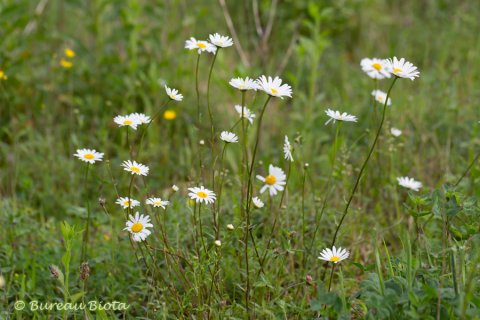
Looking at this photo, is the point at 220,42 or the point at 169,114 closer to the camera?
the point at 220,42

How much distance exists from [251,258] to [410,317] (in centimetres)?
69

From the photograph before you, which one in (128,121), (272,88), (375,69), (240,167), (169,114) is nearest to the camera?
(272,88)

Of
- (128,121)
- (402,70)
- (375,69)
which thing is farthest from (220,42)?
(375,69)

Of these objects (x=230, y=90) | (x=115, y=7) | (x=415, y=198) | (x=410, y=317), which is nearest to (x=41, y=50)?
(x=115, y=7)

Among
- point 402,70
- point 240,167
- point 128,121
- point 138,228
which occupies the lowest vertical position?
point 138,228

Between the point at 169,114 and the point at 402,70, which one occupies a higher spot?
the point at 169,114

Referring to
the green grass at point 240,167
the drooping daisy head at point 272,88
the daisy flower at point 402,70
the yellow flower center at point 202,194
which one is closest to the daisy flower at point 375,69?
the green grass at point 240,167

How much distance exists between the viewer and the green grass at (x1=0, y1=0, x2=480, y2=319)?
182cm

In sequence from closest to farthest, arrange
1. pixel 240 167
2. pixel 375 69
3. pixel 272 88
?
1. pixel 272 88
2. pixel 375 69
3. pixel 240 167

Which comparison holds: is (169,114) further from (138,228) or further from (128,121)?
(138,228)

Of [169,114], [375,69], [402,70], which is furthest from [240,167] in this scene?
[402,70]

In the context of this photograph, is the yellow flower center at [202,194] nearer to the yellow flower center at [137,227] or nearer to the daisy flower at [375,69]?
the yellow flower center at [137,227]

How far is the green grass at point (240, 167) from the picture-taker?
5.97 ft

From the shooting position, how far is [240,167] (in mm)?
2572
